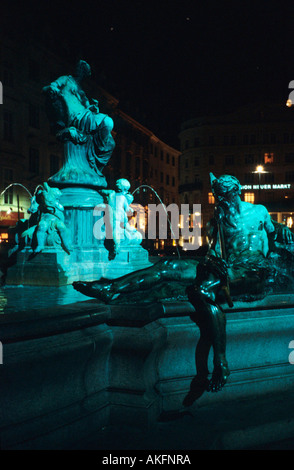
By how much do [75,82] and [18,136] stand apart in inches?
1011

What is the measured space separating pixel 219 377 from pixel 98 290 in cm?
112

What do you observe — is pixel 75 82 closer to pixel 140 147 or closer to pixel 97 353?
pixel 97 353

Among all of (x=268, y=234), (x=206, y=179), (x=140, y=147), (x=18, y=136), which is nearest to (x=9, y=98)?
(x=18, y=136)

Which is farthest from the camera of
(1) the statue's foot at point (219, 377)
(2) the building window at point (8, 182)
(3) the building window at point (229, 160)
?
(3) the building window at point (229, 160)

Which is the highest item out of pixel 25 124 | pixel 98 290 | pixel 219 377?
pixel 25 124

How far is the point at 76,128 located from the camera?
8.95m

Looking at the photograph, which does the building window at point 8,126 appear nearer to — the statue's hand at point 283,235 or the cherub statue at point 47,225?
the cherub statue at point 47,225

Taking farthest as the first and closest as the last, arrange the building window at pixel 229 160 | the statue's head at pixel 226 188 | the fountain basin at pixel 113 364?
the building window at pixel 229 160 → the statue's head at pixel 226 188 → the fountain basin at pixel 113 364

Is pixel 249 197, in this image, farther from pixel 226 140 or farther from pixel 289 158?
pixel 226 140

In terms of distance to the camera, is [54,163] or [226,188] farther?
[54,163]

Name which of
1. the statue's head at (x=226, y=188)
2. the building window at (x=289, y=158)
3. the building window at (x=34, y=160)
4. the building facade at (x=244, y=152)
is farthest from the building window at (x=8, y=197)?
the building window at (x=289, y=158)

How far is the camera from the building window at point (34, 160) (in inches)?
1383

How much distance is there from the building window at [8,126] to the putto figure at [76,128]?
2474 centimetres

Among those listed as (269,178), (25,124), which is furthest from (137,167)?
(25,124)
